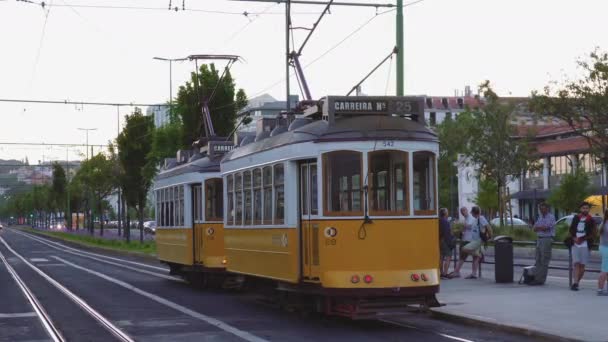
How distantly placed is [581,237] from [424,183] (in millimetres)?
4740

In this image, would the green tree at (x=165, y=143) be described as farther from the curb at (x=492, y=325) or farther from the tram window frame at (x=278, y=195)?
the curb at (x=492, y=325)

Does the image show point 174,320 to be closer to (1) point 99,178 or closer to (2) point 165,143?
(2) point 165,143

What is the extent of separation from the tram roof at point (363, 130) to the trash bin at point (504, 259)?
6321mm

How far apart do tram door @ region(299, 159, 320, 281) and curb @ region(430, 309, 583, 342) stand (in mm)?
2121

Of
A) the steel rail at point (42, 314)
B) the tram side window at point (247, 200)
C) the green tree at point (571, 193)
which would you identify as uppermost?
the green tree at point (571, 193)

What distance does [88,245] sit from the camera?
205 feet

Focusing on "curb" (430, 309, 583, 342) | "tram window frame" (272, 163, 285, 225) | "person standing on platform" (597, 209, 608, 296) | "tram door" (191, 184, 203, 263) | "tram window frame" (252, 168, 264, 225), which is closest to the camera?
"curb" (430, 309, 583, 342)

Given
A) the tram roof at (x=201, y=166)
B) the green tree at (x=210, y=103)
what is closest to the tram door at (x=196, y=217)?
the tram roof at (x=201, y=166)

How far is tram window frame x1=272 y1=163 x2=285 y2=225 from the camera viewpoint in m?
15.9

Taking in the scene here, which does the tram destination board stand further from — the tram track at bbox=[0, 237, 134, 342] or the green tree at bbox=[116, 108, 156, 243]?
the green tree at bbox=[116, 108, 156, 243]

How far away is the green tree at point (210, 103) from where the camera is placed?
3759 cm

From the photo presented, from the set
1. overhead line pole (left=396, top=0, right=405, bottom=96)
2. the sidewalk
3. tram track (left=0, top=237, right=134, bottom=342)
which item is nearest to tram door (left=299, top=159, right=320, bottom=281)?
the sidewalk

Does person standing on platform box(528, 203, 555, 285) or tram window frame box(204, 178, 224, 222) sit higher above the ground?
tram window frame box(204, 178, 224, 222)

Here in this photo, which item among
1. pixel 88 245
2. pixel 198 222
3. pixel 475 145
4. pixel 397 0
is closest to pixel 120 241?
pixel 88 245
